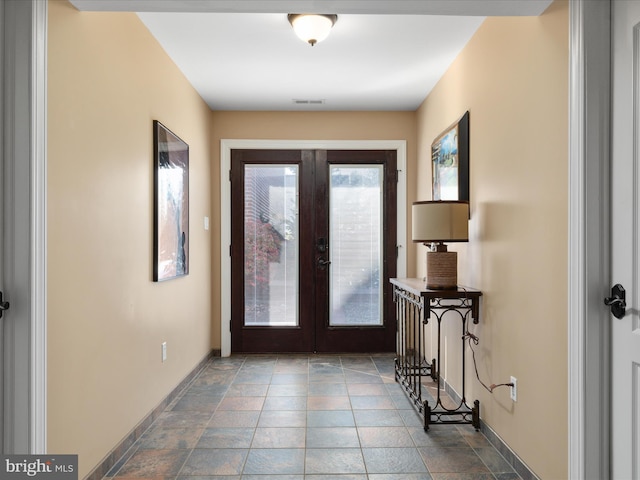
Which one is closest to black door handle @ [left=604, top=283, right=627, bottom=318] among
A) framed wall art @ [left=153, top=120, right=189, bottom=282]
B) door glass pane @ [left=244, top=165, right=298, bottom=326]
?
framed wall art @ [left=153, top=120, right=189, bottom=282]

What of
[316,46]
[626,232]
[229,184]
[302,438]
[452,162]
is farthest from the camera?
[229,184]

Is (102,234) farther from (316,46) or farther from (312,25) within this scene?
(316,46)

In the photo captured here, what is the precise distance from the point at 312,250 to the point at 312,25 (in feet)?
8.23

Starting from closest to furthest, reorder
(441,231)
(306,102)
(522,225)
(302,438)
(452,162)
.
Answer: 1. (522,225)
2. (302,438)
3. (441,231)
4. (452,162)
5. (306,102)

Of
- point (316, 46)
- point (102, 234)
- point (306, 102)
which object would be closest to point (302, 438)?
point (102, 234)

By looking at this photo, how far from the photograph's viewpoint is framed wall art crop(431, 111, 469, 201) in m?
3.21

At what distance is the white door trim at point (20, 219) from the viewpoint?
1672 millimetres

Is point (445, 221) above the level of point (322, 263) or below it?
above

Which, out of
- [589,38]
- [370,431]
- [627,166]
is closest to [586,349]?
[627,166]

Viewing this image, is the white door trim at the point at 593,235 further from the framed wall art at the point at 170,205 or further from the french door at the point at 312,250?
the french door at the point at 312,250

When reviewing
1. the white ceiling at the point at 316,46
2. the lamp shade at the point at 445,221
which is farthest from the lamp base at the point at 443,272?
the white ceiling at the point at 316,46

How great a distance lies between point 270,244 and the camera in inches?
193

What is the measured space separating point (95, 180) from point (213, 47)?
1.49 meters

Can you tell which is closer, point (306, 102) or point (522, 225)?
point (522, 225)
